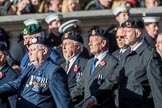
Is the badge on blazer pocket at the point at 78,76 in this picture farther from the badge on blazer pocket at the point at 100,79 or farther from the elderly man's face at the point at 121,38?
the elderly man's face at the point at 121,38

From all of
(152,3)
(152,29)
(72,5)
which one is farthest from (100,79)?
(152,3)

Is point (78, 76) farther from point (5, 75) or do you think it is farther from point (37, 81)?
point (37, 81)

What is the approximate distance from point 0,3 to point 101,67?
5644 mm

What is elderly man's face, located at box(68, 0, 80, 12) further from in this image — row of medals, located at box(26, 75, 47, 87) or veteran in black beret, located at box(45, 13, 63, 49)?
row of medals, located at box(26, 75, 47, 87)

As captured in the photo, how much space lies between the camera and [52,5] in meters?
17.2

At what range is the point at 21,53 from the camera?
48.2ft

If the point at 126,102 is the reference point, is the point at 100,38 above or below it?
above

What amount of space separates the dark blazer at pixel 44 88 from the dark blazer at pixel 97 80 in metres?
1.28

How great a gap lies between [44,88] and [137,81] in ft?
5.14

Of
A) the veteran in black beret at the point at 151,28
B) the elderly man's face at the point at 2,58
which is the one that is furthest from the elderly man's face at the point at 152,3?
the elderly man's face at the point at 2,58

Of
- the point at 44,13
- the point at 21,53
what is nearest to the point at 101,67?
the point at 21,53

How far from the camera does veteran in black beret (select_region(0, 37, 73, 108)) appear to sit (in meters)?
10.2

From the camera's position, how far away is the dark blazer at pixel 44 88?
10188 mm

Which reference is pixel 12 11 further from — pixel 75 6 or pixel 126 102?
pixel 126 102
